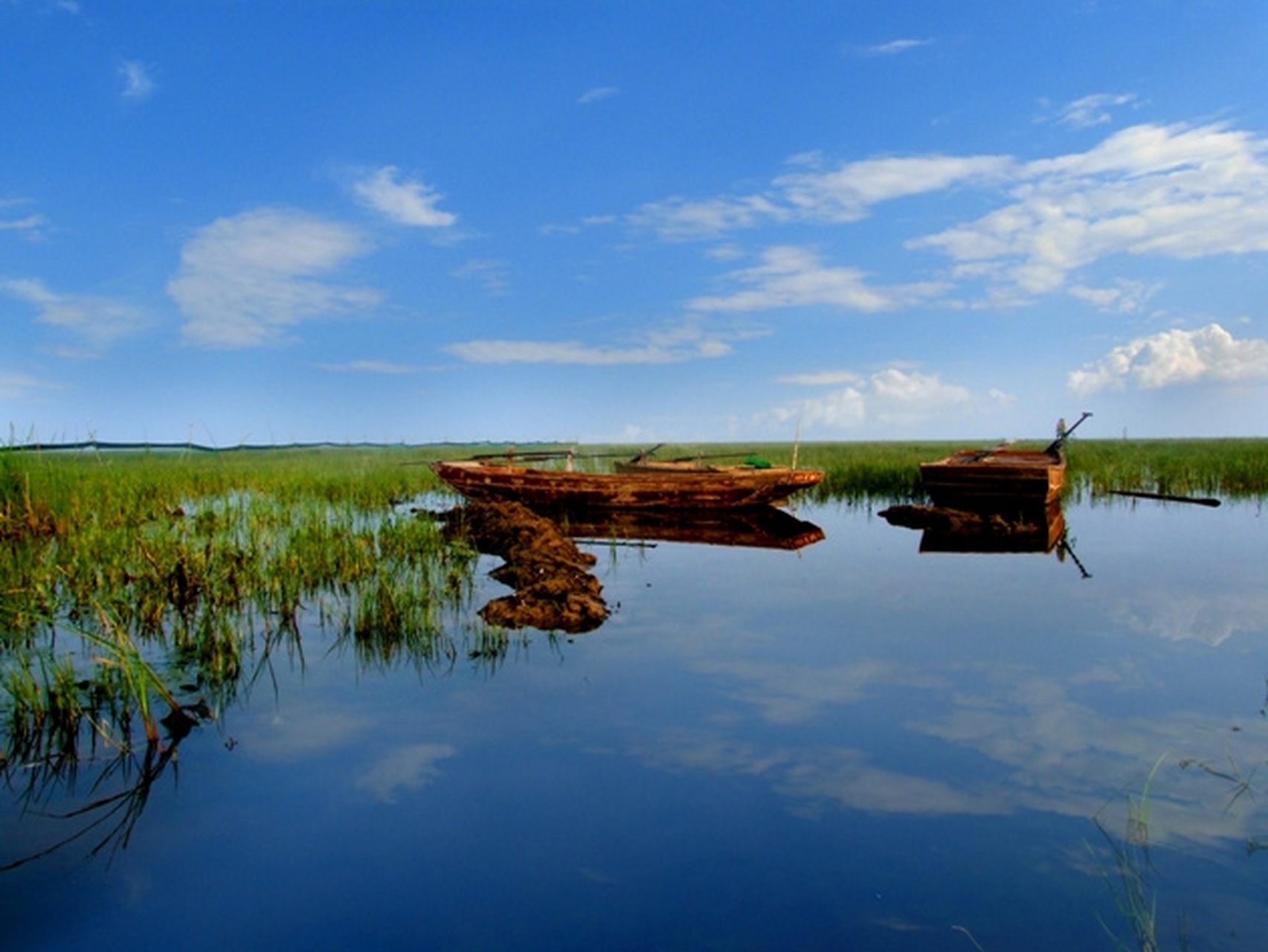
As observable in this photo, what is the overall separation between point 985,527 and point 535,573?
10346 millimetres

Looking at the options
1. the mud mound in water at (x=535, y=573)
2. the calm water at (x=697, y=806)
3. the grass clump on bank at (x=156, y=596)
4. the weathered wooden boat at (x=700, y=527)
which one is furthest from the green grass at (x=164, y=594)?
the weathered wooden boat at (x=700, y=527)

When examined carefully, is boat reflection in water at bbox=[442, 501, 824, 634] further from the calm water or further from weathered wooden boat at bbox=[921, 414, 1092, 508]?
weathered wooden boat at bbox=[921, 414, 1092, 508]

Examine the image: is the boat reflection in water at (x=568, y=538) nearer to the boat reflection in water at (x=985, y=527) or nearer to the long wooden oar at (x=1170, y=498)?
the boat reflection in water at (x=985, y=527)

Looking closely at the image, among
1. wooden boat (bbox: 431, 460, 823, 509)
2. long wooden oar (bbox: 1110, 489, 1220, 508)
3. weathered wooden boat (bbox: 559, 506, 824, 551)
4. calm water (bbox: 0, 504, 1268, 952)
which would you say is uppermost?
wooden boat (bbox: 431, 460, 823, 509)

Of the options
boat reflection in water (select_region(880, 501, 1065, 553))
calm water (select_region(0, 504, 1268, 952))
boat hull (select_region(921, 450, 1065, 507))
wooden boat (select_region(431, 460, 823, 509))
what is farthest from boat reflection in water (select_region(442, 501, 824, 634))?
boat hull (select_region(921, 450, 1065, 507))

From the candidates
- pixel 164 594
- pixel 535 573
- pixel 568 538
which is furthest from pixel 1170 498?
pixel 164 594

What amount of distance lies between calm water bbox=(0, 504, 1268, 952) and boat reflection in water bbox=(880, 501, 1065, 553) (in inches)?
251

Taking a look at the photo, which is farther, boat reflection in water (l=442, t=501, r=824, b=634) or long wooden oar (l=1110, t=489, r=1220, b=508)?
long wooden oar (l=1110, t=489, r=1220, b=508)

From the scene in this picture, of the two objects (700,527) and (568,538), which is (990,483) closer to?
(700,527)

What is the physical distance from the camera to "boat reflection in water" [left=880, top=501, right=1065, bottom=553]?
14.6m

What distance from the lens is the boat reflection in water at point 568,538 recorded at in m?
8.55

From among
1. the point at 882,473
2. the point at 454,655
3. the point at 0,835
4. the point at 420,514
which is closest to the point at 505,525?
the point at 420,514

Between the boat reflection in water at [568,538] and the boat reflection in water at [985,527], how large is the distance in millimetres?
2137

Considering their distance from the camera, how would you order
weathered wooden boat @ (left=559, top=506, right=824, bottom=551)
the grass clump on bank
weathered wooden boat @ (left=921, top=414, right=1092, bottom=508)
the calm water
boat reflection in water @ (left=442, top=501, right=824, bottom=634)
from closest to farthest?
the calm water
the grass clump on bank
boat reflection in water @ (left=442, top=501, right=824, bottom=634)
weathered wooden boat @ (left=559, top=506, right=824, bottom=551)
weathered wooden boat @ (left=921, top=414, right=1092, bottom=508)
